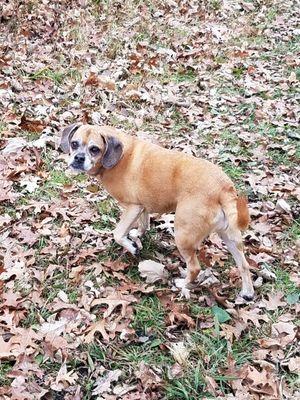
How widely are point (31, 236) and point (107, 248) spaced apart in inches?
29.9

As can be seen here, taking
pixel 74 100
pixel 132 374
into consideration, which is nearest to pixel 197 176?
pixel 132 374

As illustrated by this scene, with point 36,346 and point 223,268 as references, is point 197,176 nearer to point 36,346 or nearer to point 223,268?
point 223,268

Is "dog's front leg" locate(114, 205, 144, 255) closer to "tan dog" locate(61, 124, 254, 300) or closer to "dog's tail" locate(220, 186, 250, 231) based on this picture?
"tan dog" locate(61, 124, 254, 300)

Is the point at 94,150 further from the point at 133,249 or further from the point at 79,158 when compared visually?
the point at 133,249

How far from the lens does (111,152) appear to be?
468cm

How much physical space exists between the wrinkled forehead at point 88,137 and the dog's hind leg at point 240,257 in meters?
1.36

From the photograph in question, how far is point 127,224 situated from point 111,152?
698 mm

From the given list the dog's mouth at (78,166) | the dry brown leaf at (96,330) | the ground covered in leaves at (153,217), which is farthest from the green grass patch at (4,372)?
the dog's mouth at (78,166)

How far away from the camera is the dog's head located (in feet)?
15.3

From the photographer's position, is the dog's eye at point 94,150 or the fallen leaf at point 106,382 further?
the dog's eye at point 94,150

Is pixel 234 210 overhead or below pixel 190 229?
overhead

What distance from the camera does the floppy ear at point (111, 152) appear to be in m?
4.68

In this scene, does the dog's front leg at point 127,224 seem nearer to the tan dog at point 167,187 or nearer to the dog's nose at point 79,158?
the tan dog at point 167,187

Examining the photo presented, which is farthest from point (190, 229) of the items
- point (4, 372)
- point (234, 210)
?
point (4, 372)
